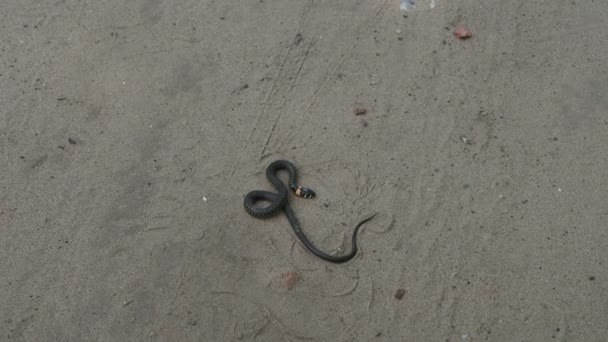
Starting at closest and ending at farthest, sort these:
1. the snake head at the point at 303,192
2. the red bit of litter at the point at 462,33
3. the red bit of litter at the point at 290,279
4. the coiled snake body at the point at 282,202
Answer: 1. the red bit of litter at the point at 290,279
2. the coiled snake body at the point at 282,202
3. the snake head at the point at 303,192
4. the red bit of litter at the point at 462,33

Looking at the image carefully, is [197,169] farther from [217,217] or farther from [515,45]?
[515,45]

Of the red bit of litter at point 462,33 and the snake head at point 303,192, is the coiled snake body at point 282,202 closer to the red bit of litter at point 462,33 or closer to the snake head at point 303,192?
the snake head at point 303,192

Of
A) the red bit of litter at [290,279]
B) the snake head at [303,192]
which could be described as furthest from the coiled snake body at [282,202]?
the red bit of litter at [290,279]

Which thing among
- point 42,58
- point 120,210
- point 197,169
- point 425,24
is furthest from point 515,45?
point 42,58

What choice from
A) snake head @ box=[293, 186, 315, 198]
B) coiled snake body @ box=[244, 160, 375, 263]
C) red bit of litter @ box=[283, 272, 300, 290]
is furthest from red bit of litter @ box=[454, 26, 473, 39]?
red bit of litter @ box=[283, 272, 300, 290]

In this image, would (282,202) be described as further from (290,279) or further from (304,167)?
(290,279)

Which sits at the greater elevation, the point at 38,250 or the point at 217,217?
the point at 38,250
